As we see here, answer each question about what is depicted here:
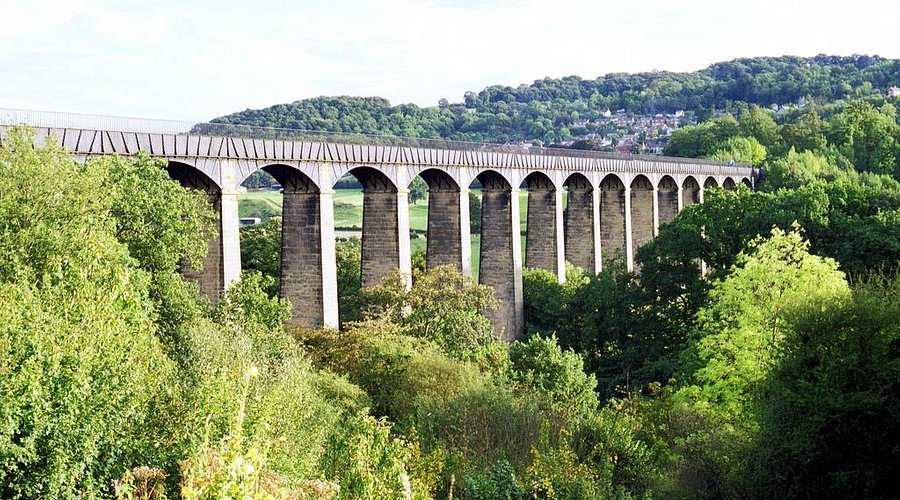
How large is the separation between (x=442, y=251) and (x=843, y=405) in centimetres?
3405

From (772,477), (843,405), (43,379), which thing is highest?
(43,379)

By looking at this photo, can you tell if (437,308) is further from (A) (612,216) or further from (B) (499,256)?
(A) (612,216)

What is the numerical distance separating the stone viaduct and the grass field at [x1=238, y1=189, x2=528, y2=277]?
110 feet

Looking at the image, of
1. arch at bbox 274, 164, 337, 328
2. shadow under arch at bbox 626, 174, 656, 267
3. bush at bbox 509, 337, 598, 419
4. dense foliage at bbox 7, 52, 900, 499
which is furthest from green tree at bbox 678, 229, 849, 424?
shadow under arch at bbox 626, 174, 656, 267

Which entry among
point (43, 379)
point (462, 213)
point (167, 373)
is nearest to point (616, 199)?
point (462, 213)

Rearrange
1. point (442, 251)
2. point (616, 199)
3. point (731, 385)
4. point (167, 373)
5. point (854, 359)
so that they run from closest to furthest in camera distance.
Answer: point (167, 373) → point (854, 359) → point (731, 385) → point (442, 251) → point (616, 199)

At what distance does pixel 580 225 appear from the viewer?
229ft

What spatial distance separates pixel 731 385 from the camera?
32.2 meters

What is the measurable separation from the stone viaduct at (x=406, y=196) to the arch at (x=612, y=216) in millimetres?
73

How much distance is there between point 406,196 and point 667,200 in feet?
147

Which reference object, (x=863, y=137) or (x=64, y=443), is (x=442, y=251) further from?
(x=863, y=137)

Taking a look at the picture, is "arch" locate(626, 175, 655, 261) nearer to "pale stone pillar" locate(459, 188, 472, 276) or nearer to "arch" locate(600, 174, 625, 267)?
"arch" locate(600, 174, 625, 267)

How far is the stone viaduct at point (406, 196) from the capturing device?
122ft

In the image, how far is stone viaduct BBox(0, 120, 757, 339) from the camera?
122 ft
